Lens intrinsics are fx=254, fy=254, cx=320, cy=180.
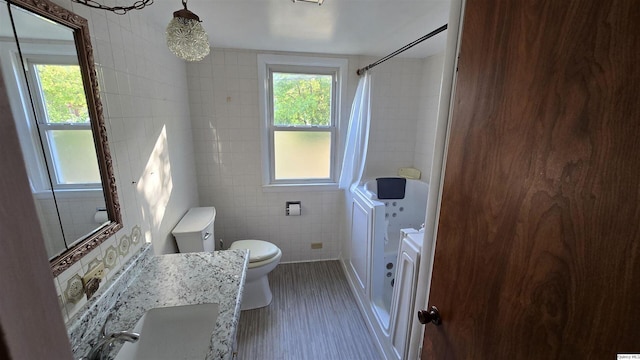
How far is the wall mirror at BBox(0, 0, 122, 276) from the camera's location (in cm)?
72

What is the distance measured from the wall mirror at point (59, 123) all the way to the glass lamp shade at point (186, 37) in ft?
0.99

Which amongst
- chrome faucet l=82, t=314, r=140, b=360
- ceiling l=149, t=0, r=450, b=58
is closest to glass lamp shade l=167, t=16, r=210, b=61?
ceiling l=149, t=0, r=450, b=58

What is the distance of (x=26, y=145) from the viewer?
28.8 inches

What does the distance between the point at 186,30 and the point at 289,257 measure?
2252mm

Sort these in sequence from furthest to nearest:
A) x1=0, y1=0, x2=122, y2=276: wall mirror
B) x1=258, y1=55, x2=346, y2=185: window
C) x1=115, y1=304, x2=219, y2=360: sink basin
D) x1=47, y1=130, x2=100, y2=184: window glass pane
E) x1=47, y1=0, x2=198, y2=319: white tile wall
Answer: x1=258, y1=55, x2=346, y2=185: window → x1=47, y1=0, x2=198, y2=319: white tile wall → x1=115, y1=304, x2=219, y2=360: sink basin → x1=47, y1=130, x2=100, y2=184: window glass pane → x1=0, y1=0, x2=122, y2=276: wall mirror

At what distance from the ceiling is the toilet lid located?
1661mm

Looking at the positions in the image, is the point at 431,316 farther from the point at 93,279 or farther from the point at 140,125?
the point at 140,125

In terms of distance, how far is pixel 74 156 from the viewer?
3.04ft

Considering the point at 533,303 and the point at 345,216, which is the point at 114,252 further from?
the point at 345,216

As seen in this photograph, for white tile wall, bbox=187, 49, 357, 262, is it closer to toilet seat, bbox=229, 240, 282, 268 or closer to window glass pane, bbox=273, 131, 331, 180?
window glass pane, bbox=273, 131, 331, 180

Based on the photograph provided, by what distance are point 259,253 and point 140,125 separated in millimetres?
1238

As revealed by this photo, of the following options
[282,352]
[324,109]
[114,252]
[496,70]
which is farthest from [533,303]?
[324,109]

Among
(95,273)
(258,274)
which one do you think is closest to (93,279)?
(95,273)

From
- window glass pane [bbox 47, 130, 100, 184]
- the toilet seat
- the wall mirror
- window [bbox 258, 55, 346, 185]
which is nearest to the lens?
the wall mirror
